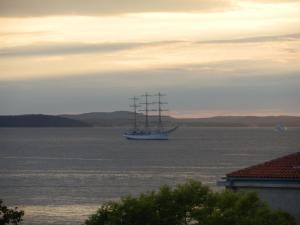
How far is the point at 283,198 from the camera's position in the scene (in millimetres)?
26531

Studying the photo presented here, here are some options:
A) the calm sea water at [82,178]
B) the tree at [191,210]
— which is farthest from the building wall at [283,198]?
the calm sea water at [82,178]

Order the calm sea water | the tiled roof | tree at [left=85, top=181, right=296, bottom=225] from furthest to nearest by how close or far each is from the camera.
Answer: the calm sea water
the tiled roof
tree at [left=85, top=181, right=296, bottom=225]

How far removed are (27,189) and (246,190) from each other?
70.7 m

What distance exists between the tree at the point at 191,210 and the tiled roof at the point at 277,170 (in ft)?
5.78

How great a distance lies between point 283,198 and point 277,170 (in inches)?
34.5

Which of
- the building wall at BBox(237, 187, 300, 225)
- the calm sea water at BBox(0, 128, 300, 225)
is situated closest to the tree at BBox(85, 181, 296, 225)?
the building wall at BBox(237, 187, 300, 225)

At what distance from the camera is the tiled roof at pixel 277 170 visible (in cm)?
2628

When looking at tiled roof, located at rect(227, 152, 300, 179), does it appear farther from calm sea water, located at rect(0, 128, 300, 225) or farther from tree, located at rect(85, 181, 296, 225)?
calm sea water, located at rect(0, 128, 300, 225)

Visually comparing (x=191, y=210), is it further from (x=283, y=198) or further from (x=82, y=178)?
(x=82, y=178)

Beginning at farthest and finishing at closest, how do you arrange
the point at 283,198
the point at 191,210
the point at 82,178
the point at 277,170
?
the point at 82,178, the point at 277,170, the point at 283,198, the point at 191,210

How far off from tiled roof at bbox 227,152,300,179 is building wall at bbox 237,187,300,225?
16.8 inches

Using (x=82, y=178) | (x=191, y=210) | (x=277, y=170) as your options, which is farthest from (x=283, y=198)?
(x=82, y=178)

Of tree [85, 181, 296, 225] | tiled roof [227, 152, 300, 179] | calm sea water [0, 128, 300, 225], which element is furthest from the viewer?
calm sea water [0, 128, 300, 225]

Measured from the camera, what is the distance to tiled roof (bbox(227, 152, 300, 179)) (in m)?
26.3
